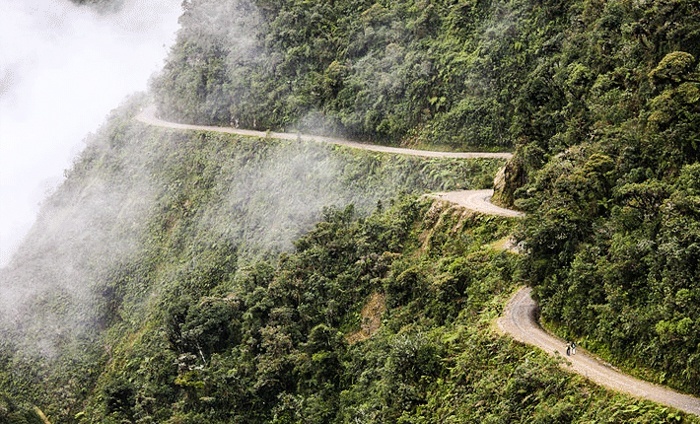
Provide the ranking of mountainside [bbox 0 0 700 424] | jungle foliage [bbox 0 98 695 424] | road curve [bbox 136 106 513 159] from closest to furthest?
mountainside [bbox 0 0 700 424] → jungle foliage [bbox 0 98 695 424] → road curve [bbox 136 106 513 159]

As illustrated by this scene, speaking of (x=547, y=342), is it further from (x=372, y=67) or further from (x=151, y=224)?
(x=151, y=224)

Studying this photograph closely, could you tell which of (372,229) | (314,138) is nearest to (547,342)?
(372,229)

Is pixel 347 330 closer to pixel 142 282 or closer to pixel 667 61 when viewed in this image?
pixel 667 61

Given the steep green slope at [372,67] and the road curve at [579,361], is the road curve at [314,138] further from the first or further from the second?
the road curve at [579,361]

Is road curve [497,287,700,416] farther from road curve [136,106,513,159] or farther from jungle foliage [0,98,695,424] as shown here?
road curve [136,106,513,159]

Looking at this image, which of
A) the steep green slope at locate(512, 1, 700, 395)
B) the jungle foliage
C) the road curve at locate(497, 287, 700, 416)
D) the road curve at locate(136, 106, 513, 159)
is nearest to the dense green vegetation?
the steep green slope at locate(512, 1, 700, 395)
